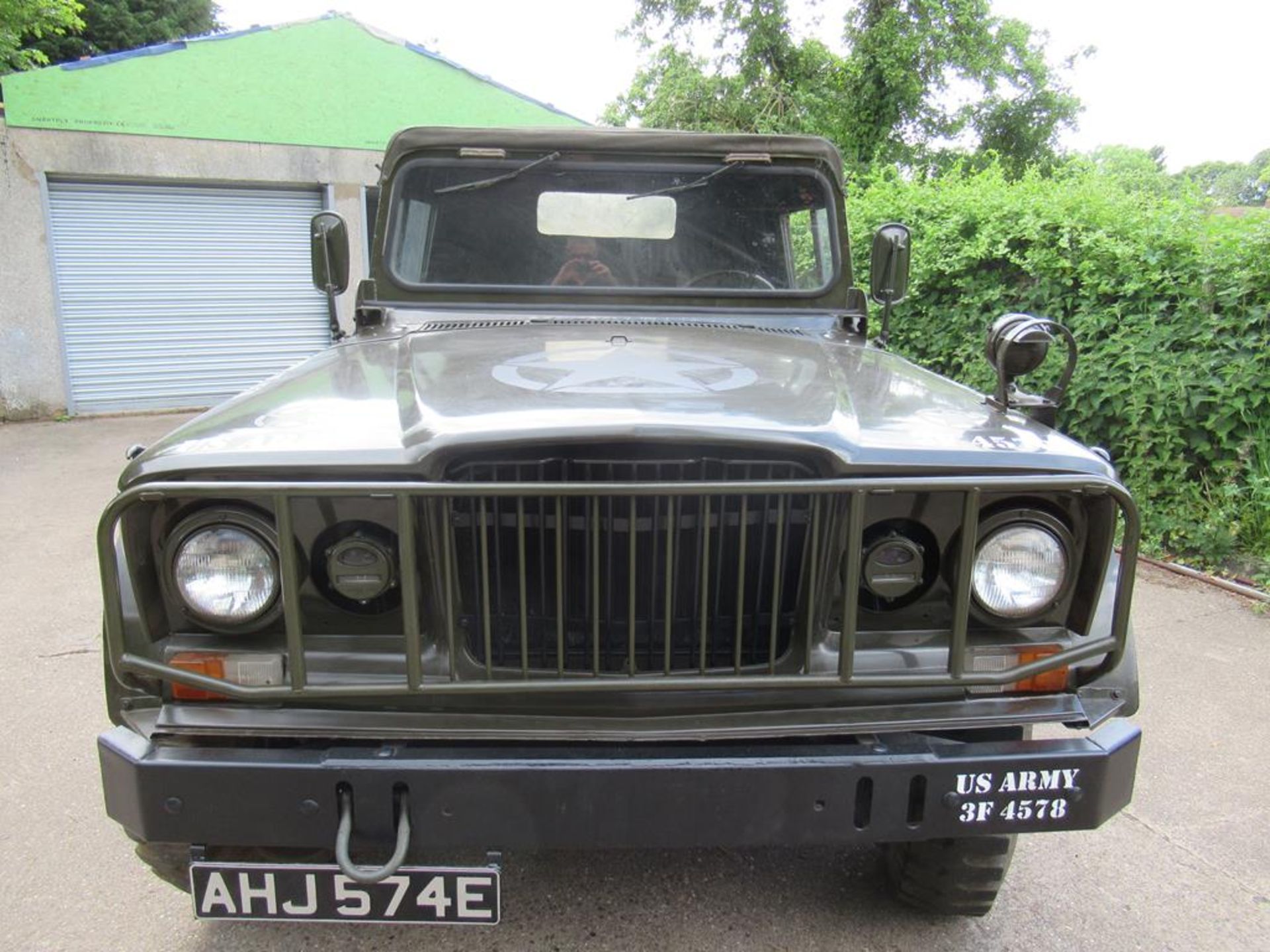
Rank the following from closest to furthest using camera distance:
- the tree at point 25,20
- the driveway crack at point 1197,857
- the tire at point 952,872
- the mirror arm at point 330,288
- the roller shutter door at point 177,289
Result: the tire at point 952,872 < the driveway crack at point 1197,857 < the mirror arm at point 330,288 < the tree at point 25,20 < the roller shutter door at point 177,289

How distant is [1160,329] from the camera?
5348 millimetres

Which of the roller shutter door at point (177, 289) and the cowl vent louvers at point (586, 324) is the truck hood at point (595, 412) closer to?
the cowl vent louvers at point (586, 324)

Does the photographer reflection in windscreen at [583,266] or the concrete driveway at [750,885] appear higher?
the photographer reflection in windscreen at [583,266]

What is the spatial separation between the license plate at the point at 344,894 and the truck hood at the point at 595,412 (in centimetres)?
75

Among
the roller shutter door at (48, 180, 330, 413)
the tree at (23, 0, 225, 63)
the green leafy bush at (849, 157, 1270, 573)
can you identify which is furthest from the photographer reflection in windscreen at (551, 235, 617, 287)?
the tree at (23, 0, 225, 63)

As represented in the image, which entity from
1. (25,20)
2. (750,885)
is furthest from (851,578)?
(25,20)

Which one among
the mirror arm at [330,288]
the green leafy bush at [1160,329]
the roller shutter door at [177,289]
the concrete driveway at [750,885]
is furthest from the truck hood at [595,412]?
the roller shutter door at [177,289]

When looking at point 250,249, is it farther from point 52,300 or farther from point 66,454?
point 66,454

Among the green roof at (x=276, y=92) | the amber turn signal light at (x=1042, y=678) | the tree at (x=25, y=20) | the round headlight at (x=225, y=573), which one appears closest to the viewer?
the round headlight at (x=225, y=573)

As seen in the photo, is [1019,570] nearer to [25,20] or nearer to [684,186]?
[684,186]

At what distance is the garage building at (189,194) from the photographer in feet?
33.8

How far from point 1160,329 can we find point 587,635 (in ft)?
15.7

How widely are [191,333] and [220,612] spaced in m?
10.9

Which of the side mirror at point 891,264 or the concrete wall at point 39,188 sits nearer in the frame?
the side mirror at point 891,264
